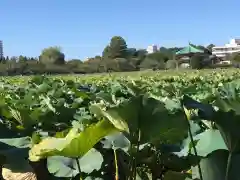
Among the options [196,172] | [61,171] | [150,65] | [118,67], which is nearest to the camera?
[196,172]

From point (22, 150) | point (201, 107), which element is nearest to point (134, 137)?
point (201, 107)

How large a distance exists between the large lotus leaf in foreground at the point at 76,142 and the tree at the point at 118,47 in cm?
6184

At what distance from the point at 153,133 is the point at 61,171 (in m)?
0.32

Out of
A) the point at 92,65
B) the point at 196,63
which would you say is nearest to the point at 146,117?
the point at 92,65

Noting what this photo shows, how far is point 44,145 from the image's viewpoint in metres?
1.10

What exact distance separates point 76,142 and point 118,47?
210ft

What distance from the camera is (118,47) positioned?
64.8 metres

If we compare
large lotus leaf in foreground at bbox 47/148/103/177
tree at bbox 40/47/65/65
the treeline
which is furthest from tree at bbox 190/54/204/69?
large lotus leaf in foreground at bbox 47/148/103/177

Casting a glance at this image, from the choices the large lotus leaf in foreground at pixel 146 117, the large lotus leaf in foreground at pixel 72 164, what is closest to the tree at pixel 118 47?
the large lotus leaf in foreground at pixel 72 164

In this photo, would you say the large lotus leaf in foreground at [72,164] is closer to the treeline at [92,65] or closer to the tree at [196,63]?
the treeline at [92,65]

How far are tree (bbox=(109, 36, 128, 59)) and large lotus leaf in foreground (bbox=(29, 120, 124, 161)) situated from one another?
203 feet

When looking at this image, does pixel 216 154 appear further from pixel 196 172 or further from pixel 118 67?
pixel 118 67

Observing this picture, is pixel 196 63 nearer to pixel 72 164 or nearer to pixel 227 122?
pixel 72 164

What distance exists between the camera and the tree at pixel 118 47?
6346cm
